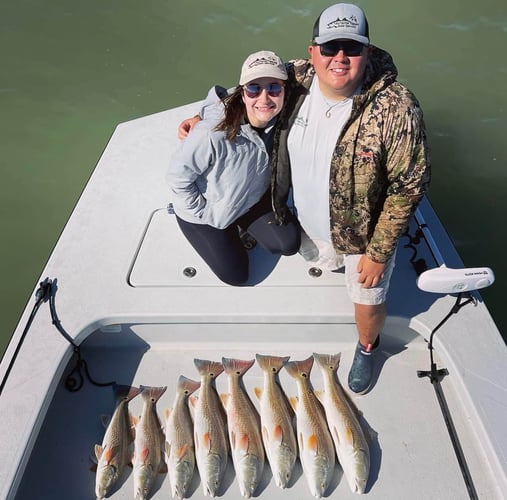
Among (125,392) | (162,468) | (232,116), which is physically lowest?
(162,468)

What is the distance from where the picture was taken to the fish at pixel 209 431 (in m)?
2.49

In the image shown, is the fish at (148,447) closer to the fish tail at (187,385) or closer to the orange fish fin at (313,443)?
the fish tail at (187,385)

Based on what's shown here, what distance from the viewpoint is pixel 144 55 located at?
6.87 metres

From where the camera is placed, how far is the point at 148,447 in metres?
2.59

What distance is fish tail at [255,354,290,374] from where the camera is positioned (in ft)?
9.60

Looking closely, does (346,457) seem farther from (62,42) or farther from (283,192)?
(62,42)

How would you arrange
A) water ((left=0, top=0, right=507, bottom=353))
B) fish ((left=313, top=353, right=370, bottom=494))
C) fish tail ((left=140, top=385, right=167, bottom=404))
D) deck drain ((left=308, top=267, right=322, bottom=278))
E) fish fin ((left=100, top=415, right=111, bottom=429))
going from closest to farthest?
fish ((left=313, top=353, right=370, bottom=494))
fish fin ((left=100, top=415, right=111, bottom=429))
fish tail ((left=140, top=385, right=167, bottom=404))
deck drain ((left=308, top=267, right=322, bottom=278))
water ((left=0, top=0, right=507, bottom=353))

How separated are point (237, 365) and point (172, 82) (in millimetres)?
4683

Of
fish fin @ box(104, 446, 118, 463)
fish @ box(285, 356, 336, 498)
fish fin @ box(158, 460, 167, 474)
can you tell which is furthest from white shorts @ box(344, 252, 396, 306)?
fish fin @ box(104, 446, 118, 463)

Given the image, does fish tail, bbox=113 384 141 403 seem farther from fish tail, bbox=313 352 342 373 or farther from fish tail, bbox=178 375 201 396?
fish tail, bbox=313 352 342 373

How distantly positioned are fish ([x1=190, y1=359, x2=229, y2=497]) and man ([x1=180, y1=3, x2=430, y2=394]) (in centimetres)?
96

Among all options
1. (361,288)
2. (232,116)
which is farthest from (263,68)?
(361,288)

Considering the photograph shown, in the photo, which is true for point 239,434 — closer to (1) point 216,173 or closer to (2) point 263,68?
(1) point 216,173

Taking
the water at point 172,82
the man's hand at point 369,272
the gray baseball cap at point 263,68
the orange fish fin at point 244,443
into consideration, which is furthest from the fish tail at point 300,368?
the water at point 172,82
